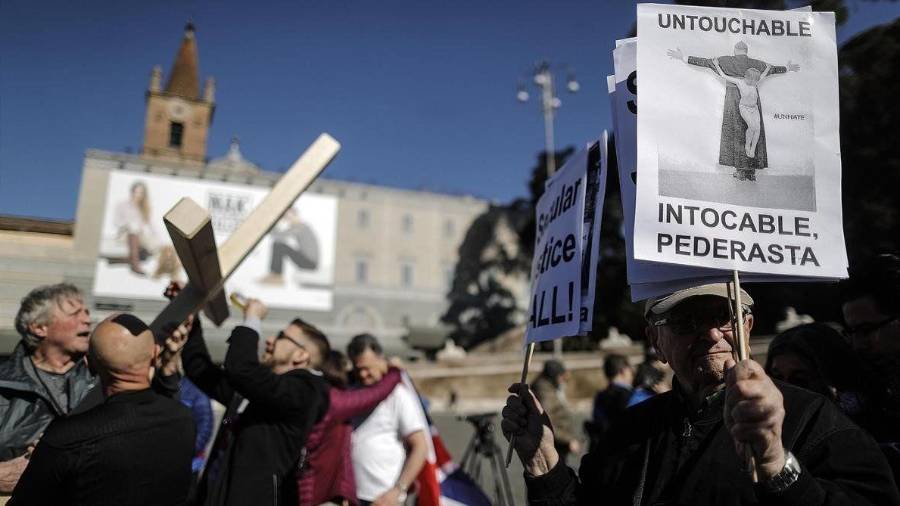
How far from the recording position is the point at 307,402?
316 centimetres

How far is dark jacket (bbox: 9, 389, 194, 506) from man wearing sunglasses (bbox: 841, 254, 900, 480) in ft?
8.43

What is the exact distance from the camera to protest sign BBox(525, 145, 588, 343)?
85.0 inches

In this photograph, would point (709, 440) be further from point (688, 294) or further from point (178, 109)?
point (178, 109)

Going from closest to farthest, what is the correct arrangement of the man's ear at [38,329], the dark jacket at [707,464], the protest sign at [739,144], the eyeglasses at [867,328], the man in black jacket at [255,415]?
1. the dark jacket at [707,464]
2. the protest sign at [739,144]
3. the eyeglasses at [867,328]
4. the man's ear at [38,329]
5. the man in black jacket at [255,415]

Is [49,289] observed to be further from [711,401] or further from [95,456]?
[711,401]

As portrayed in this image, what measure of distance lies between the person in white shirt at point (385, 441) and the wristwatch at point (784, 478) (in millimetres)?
2864

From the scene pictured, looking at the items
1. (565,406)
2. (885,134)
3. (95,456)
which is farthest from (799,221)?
(885,134)

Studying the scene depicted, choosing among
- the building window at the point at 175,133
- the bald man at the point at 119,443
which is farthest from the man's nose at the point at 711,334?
the building window at the point at 175,133

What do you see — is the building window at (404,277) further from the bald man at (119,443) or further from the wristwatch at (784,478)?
the wristwatch at (784,478)

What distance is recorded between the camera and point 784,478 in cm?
139

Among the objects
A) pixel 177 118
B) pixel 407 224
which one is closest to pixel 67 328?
pixel 407 224

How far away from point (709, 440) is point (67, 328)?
2.77m

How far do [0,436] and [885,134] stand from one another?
21.7 m

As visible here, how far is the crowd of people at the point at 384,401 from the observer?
5.14 feet
